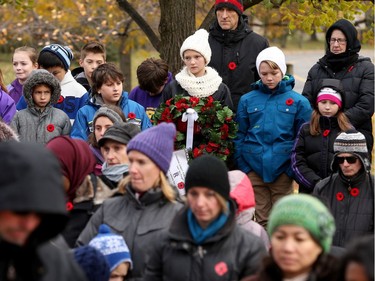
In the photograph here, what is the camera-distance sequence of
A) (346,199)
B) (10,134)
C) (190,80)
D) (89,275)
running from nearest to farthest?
(89,275)
(346,199)
(10,134)
(190,80)

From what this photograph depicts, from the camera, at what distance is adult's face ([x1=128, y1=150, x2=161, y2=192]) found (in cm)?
554

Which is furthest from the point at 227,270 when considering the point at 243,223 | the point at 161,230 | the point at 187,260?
the point at 243,223

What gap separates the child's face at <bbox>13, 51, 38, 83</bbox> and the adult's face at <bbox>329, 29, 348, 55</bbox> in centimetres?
338

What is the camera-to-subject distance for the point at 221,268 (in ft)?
16.1

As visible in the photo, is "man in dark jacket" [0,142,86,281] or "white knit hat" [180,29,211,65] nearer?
"man in dark jacket" [0,142,86,281]

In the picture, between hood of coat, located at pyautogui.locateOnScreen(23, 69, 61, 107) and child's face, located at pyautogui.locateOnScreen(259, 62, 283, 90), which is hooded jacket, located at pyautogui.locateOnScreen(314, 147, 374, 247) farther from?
hood of coat, located at pyautogui.locateOnScreen(23, 69, 61, 107)

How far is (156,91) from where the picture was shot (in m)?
9.31

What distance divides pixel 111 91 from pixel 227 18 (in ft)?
4.72

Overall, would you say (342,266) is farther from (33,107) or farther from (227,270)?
(33,107)

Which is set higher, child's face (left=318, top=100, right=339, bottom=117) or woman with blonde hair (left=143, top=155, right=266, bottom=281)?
child's face (left=318, top=100, right=339, bottom=117)

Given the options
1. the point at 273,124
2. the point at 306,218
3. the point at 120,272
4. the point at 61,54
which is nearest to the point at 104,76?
the point at 61,54

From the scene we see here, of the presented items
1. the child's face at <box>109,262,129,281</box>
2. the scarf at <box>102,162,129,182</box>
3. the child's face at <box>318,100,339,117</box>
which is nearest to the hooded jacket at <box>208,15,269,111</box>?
the child's face at <box>318,100,339,117</box>

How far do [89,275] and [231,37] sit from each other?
183 inches

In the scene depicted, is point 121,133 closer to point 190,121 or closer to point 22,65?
point 190,121
